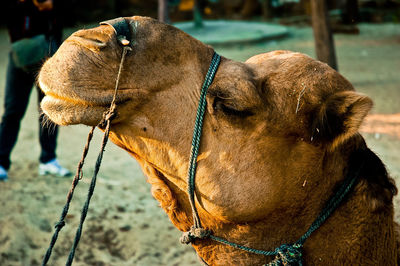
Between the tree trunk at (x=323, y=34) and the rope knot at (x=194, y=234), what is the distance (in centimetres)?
740

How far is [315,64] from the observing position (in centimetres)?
196

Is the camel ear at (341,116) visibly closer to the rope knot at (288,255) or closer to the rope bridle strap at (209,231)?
the rope bridle strap at (209,231)

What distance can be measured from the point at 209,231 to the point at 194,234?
64mm

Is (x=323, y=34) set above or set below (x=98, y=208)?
above

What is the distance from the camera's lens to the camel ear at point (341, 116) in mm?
1812

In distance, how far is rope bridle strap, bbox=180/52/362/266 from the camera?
6.23 ft

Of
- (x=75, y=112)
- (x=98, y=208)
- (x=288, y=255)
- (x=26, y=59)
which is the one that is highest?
(x=75, y=112)

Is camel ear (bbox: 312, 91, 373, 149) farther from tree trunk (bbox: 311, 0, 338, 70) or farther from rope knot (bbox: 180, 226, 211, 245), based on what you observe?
tree trunk (bbox: 311, 0, 338, 70)

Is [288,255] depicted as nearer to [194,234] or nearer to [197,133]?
[194,234]

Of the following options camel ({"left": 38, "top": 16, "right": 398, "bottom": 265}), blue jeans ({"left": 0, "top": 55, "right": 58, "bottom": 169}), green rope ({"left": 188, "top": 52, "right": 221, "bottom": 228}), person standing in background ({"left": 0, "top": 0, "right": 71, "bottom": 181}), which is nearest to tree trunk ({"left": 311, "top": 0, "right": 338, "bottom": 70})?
person standing in background ({"left": 0, "top": 0, "right": 71, "bottom": 181})

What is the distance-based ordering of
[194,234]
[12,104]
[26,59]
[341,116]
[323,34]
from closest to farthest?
[341,116] → [194,234] → [26,59] → [12,104] → [323,34]

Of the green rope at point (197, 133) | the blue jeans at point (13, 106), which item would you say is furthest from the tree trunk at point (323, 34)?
the green rope at point (197, 133)

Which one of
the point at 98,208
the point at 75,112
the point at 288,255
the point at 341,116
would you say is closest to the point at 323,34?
the point at 98,208

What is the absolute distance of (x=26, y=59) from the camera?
5039mm
